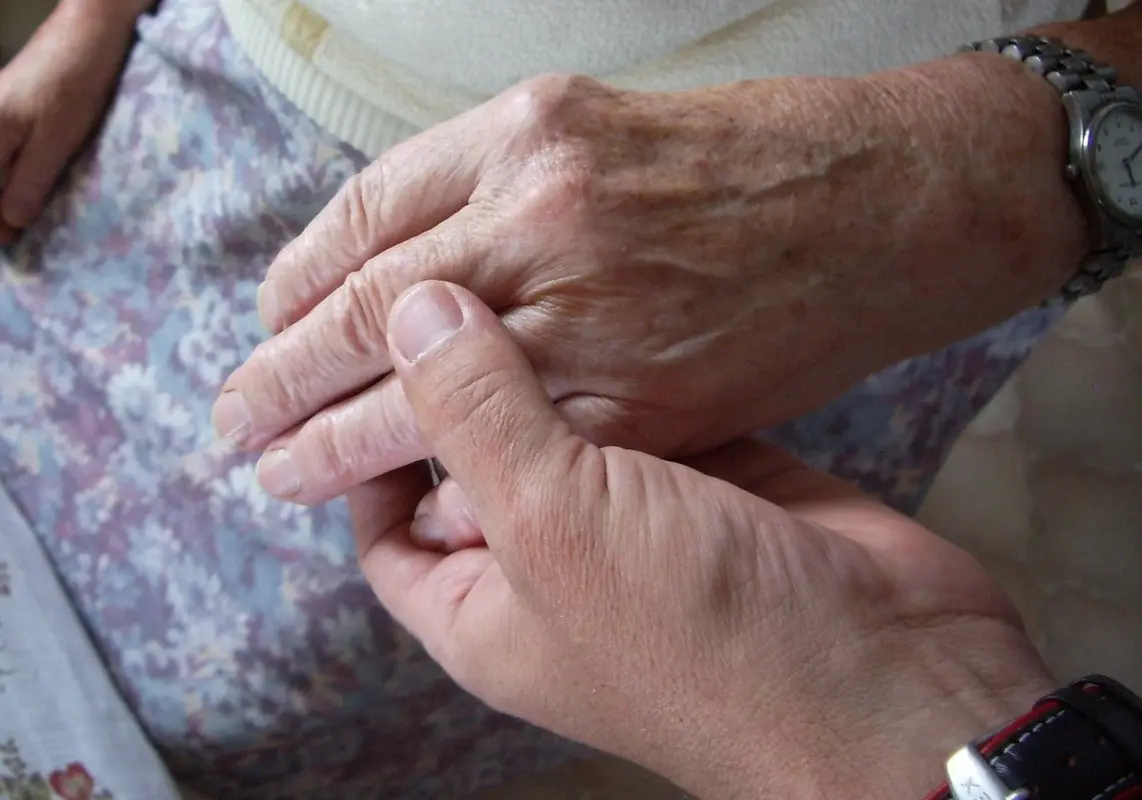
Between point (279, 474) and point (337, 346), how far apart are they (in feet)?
0.32

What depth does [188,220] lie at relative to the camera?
660mm

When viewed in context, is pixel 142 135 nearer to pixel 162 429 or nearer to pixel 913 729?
pixel 162 429

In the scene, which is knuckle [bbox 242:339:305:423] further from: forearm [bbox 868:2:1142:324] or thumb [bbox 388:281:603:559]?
forearm [bbox 868:2:1142:324]

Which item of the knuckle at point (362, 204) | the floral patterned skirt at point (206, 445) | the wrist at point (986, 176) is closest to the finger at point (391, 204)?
the knuckle at point (362, 204)

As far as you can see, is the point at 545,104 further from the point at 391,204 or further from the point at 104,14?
the point at 104,14

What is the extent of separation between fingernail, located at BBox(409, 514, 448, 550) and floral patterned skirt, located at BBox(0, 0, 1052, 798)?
0.24 ft

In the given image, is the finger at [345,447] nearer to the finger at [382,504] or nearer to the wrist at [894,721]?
the finger at [382,504]

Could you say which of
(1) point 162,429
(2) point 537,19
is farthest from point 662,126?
(1) point 162,429

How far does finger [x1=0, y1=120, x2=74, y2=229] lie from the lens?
0.72m

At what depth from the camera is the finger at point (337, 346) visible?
47cm

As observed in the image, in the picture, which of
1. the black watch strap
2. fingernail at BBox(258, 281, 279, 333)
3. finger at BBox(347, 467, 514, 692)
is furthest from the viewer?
fingernail at BBox(258, 281, 279, 333)

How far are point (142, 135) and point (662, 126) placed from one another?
441mm

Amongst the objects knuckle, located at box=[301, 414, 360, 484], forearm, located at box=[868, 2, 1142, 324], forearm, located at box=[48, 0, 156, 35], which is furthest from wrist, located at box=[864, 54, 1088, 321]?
forearm, located at box=[48, 0, 156, 35]

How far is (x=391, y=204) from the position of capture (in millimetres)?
491
